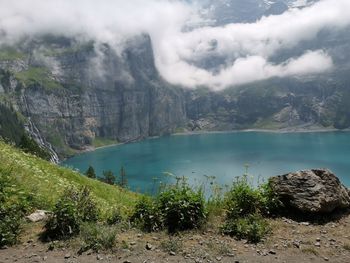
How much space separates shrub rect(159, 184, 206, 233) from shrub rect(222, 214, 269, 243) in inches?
36.4

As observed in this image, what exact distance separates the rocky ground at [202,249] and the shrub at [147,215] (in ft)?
1.31

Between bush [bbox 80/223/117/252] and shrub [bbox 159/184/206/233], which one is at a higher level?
shrub [bbox 159/184/206/233]

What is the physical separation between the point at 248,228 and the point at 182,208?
218 cm

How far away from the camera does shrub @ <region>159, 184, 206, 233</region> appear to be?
44.5ft

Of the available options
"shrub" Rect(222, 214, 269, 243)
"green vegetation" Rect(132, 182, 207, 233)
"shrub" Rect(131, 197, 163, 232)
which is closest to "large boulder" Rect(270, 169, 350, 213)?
"shrub" Rect(222, 214, 269, 243)

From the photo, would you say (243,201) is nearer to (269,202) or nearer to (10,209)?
(269,202)

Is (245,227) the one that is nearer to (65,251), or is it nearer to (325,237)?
(325,237)

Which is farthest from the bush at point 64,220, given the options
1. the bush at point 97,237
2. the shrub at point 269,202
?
the shrub at point 269,202

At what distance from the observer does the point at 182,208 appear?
13602 mm

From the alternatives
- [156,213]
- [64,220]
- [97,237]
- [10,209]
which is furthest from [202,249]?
[10,209]

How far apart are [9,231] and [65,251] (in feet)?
6.95

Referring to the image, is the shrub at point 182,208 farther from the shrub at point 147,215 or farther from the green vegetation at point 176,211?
the shrub at point 147,215

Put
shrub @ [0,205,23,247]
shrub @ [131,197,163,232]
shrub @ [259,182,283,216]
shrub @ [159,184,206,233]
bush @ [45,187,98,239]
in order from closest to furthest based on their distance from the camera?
shrub @ [0,205,23,247] → bush @ [45,187,98,239] → shrub @ [159,184,206,233] → shrub @ [131,197,163,232] → shrub @ [259,182,283,216]

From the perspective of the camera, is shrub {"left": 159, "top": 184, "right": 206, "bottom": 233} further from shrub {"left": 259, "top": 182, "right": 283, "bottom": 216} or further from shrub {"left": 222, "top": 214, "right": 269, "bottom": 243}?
shrub {"left": 259, "top": 182, "right": 283, "bottom": 216}
